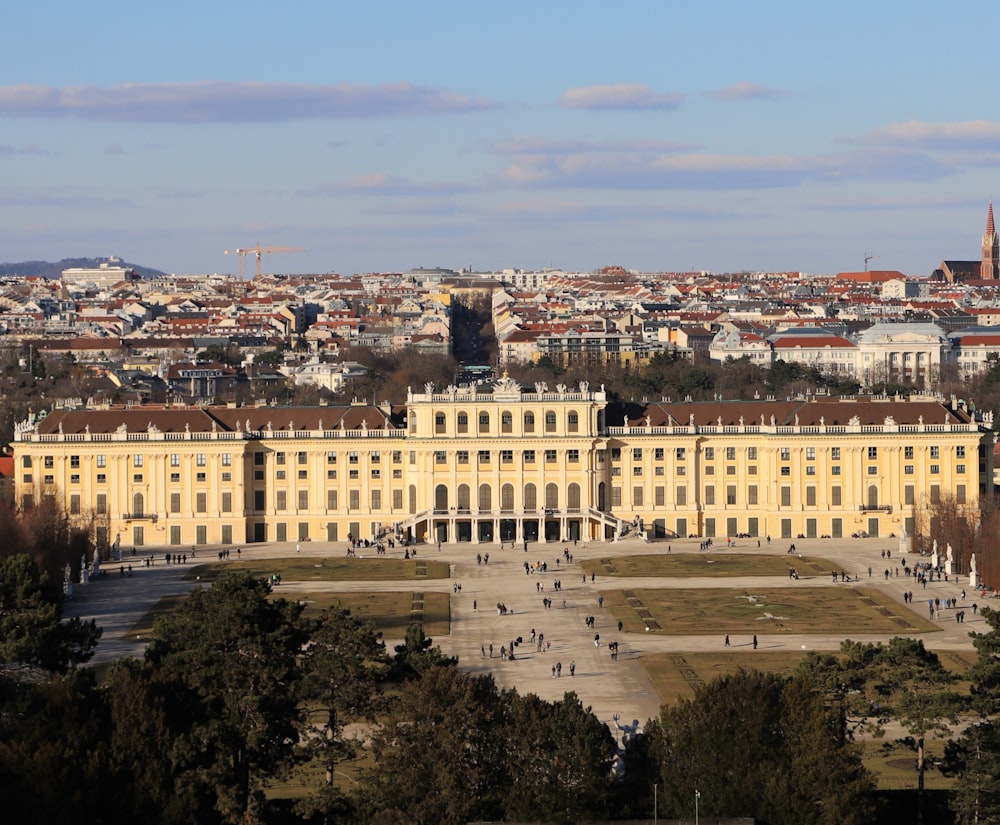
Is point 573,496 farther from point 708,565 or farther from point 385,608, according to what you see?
point 385,608

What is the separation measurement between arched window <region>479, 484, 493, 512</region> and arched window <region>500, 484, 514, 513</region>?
50 cm

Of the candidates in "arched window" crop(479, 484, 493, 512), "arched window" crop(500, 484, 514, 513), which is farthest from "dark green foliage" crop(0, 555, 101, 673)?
"arched window" crop(500, 484, 514, 513)

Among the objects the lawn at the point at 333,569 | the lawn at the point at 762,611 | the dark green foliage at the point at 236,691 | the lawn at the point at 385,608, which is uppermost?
the dark green foliage at the point at 236,691

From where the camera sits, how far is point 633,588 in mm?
92250

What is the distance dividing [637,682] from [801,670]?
1616 cm

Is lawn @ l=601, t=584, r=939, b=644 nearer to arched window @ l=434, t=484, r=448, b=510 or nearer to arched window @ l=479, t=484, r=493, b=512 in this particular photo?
arched window @ l=479, t=484, r=493, b=512

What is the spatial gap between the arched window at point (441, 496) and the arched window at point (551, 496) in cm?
460

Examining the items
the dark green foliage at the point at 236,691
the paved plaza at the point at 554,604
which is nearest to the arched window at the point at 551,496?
the paved plaza at the point at 554,604

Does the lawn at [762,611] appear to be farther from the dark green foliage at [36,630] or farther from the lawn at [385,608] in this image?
the dark green foliage at [36,630]

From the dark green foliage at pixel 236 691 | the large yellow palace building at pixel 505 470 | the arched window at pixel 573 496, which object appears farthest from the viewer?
the arched window at pixel 573 496

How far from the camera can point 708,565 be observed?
99.2 meters

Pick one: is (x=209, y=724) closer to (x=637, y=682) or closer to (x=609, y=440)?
(x=637, y=682)

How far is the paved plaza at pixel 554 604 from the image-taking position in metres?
71.0

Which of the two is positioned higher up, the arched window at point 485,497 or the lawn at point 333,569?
the arched window at point 485,497
